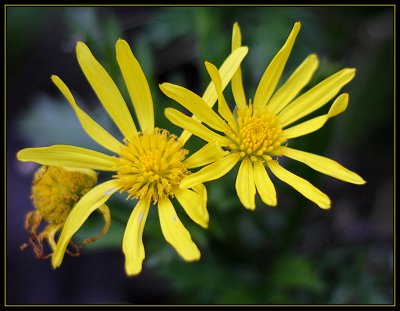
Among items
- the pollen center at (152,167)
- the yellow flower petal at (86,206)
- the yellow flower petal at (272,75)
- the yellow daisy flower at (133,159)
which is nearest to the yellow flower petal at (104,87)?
the yellow daisy flower at (133,159)

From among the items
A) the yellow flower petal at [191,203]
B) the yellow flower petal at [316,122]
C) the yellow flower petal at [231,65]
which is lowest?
the yellow flower petal at [191,203]

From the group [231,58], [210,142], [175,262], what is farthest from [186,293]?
[231,58]

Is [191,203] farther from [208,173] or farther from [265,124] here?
[265,124]

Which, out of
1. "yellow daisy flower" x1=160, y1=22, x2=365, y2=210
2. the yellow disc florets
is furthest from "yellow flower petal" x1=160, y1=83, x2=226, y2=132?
the yellow disc florets

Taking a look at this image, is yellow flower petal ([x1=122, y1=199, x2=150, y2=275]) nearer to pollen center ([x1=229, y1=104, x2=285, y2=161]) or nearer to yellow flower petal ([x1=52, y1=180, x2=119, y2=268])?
yellow flower petal ([x1=52, y1=180, x2=119, y2=268])

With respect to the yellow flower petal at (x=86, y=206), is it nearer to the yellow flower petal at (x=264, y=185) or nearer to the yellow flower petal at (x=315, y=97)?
the yellow flower petal at (x=264, y=185)
